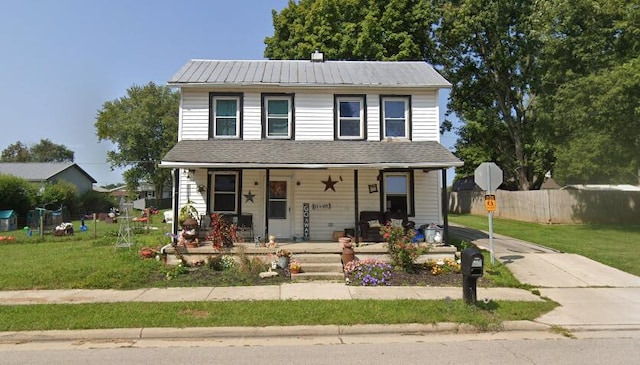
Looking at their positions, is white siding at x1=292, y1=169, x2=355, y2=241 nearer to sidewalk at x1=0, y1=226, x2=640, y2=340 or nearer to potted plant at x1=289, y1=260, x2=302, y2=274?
potted plant at x1=289, y1=260, x2=302, y2=274

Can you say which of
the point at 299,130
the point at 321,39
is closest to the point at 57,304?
the point at 299,130

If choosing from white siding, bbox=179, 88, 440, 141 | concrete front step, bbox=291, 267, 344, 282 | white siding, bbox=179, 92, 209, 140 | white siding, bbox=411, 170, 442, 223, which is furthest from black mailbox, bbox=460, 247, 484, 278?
white siding, bbox=179, 92, 209, 140

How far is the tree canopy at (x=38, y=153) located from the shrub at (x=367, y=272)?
8555 centimetres

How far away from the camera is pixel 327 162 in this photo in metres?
12.0

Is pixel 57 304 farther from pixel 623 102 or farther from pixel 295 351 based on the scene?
pixel 623 102

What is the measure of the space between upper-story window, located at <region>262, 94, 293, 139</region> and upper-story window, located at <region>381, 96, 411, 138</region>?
130 inches

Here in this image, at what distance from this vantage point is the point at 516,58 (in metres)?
28.9

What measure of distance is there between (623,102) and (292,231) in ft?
49.6

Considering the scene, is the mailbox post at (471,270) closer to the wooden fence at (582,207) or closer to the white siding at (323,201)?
the white siding at (323,201)

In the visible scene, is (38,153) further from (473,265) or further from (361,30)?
(473,265)

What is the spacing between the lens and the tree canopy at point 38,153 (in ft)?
252

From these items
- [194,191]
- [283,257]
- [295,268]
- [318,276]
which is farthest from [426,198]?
[194,191]

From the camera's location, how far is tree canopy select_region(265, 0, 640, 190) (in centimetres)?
1884

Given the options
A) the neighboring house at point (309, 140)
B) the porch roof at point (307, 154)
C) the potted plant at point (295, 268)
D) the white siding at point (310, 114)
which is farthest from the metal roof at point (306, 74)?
the potted plant at point (295, 268)
